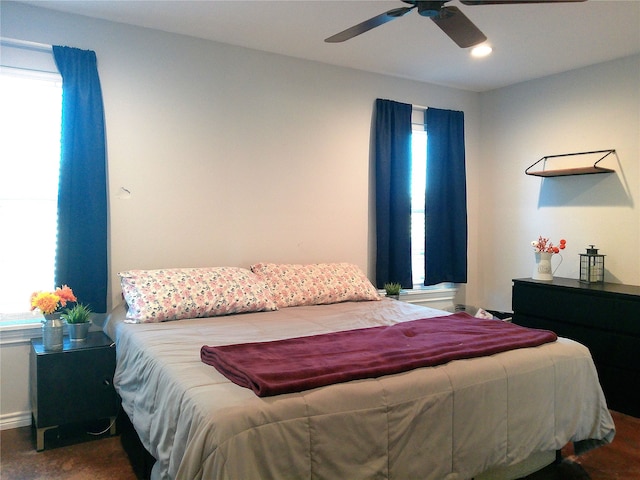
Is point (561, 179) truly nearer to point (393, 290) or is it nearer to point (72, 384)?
point (393, 290)

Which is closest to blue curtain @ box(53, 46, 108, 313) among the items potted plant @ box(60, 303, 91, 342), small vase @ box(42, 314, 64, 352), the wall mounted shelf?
potted plant @ box(60, 303, 91, 342)

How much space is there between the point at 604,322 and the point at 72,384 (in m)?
3.40

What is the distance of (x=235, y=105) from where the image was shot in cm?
357

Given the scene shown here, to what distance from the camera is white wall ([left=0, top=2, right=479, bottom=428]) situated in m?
3.16

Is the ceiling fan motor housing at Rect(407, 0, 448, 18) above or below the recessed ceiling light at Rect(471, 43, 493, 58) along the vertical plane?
below

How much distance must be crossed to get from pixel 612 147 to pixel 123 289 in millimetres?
3705

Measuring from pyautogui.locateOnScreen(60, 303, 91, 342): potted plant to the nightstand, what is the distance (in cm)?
5

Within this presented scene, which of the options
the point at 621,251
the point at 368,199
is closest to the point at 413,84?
the point at 368,199

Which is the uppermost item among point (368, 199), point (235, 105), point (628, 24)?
point (628, 24)

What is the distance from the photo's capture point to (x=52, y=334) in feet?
8.70

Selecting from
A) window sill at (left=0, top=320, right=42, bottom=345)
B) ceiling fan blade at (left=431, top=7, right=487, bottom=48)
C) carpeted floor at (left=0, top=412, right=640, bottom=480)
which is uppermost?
ceiling fan blade at (left=431, top=7, right=487, bottom=48)

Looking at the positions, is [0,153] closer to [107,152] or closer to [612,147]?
[107,152]

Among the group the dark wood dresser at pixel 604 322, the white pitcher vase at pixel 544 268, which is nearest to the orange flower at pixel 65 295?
the dark wood dresser at pixel 604 322

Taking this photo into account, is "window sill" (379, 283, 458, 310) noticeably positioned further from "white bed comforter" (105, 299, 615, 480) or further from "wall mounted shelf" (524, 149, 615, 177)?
"white bed comforter" (105, 299, 615, 480)
